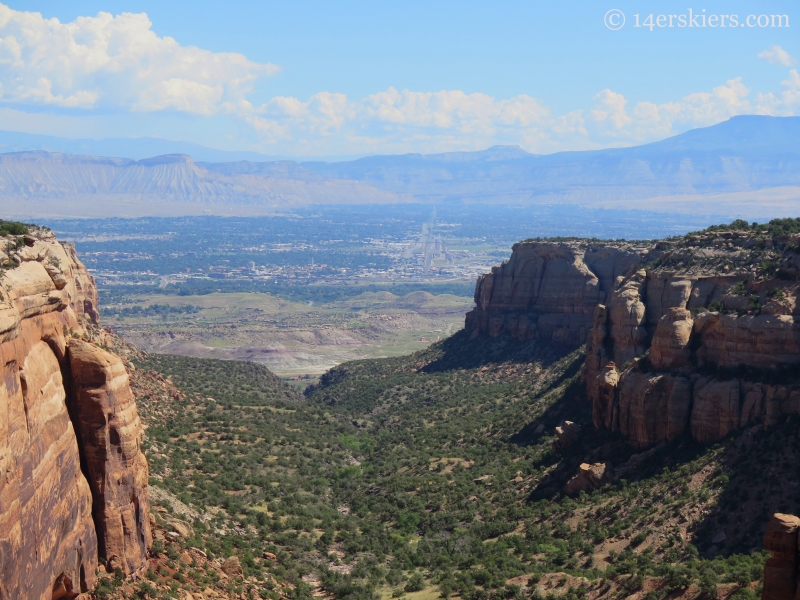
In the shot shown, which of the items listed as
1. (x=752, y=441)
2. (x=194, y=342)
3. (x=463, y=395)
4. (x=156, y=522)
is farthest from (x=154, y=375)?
(x=194, y=342)

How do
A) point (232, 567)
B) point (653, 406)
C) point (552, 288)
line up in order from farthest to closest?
point (552, 288) → point (653, 406) → point (232, 567)

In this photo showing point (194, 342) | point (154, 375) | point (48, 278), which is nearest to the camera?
point (48, 278)

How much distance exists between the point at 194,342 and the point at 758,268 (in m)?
134

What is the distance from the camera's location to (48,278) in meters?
34.1

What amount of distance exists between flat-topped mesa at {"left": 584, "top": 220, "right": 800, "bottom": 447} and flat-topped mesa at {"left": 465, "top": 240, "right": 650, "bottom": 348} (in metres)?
26.6

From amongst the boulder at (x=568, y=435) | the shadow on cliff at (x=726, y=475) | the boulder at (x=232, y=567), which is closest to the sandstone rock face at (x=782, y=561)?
the shadow on cliff at (x=726, y=475)

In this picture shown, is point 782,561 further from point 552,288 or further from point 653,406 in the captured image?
point 552,288

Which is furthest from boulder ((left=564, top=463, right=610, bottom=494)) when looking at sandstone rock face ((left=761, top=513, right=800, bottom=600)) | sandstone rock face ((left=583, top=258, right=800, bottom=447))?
sandstone rock face ((left=761, top=513, right=800, bottom=600))

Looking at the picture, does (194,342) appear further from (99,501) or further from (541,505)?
(99,501)

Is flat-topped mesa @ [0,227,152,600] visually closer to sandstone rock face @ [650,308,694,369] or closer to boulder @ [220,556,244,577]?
boulder @ [220,556,244,577]

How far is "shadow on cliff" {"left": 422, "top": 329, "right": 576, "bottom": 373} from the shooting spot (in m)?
95.4

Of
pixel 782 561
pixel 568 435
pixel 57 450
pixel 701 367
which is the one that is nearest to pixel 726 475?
pixel 701 367

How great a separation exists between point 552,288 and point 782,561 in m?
70.6

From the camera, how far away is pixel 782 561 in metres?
29.9
